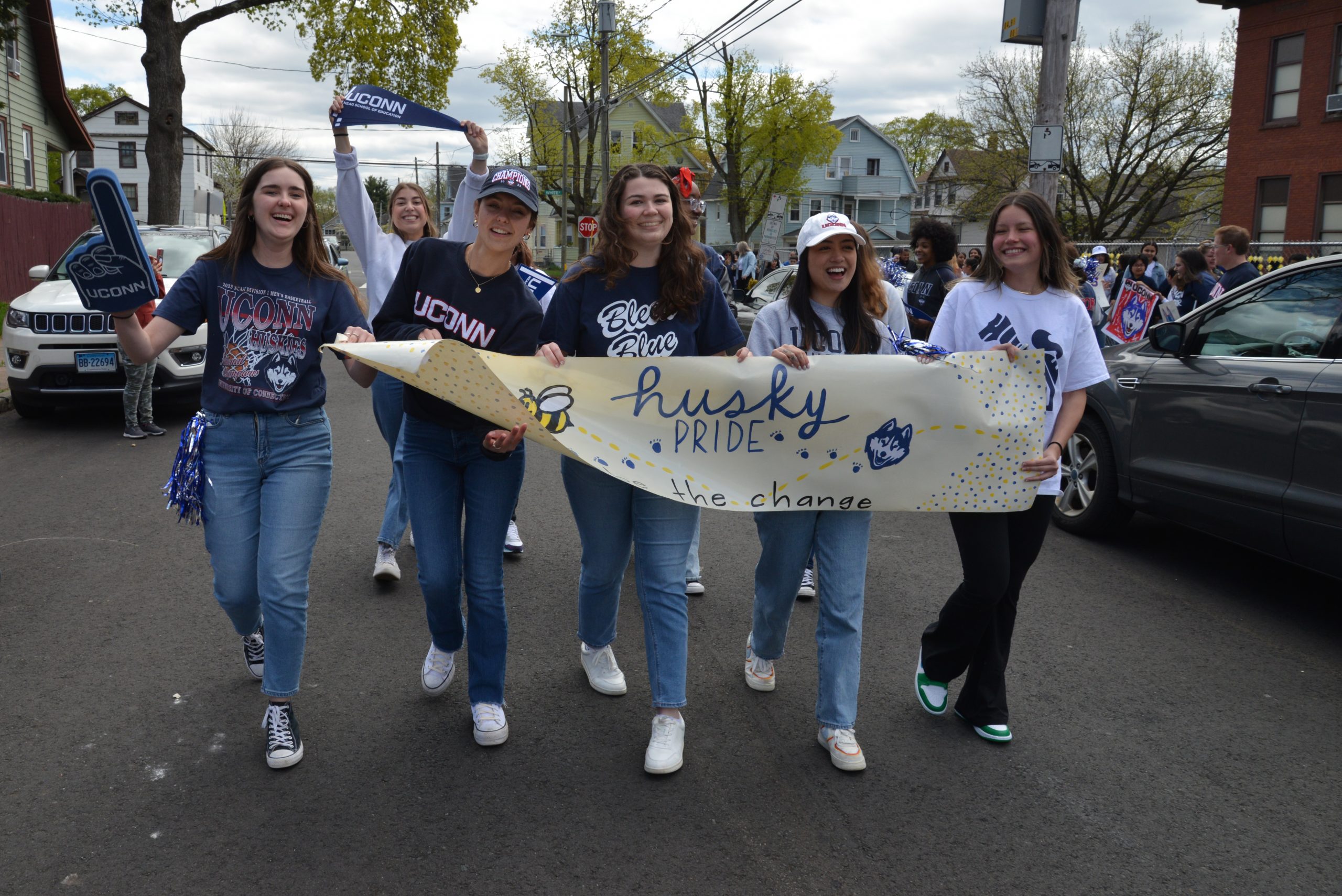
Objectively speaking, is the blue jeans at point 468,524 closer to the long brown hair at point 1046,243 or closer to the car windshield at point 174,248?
the long brown hair at point 1046,243

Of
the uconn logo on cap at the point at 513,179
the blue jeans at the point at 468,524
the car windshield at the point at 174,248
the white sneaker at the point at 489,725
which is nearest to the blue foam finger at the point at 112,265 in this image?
the blue jeans at the point at 468,524

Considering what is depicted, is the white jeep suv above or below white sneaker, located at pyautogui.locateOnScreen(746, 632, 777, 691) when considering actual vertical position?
above

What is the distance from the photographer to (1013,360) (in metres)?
3.79

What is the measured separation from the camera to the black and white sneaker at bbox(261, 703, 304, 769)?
3.60 meters

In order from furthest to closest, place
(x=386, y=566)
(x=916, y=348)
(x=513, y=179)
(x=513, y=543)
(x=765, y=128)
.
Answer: (x=765, y=128) < (x=513, y=543) < (x=386, y=566) < (x=916, y=348) < (x=513, y=179)

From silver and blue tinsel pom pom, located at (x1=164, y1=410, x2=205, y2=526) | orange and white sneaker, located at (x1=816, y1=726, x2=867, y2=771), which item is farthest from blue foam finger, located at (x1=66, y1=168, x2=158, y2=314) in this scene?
orange and white sneaker, located at (x1=816, y1=726, x2=867, y2=771)

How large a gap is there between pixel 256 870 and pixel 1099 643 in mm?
3833

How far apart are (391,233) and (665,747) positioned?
12.2 feet

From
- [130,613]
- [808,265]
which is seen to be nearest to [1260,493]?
[808,265]

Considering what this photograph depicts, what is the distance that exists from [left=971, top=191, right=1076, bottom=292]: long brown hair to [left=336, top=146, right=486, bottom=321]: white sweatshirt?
82.1 inches

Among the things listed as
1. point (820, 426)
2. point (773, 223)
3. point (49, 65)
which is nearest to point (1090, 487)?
point (820, 426)

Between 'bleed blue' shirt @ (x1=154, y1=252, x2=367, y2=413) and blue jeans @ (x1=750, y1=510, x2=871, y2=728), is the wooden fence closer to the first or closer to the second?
'bleed blue' shirt @ (x1=154, y1=252, x2=367, y2=413)

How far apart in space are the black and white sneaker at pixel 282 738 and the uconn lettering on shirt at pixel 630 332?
1688 mm

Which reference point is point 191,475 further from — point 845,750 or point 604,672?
point 845,750
